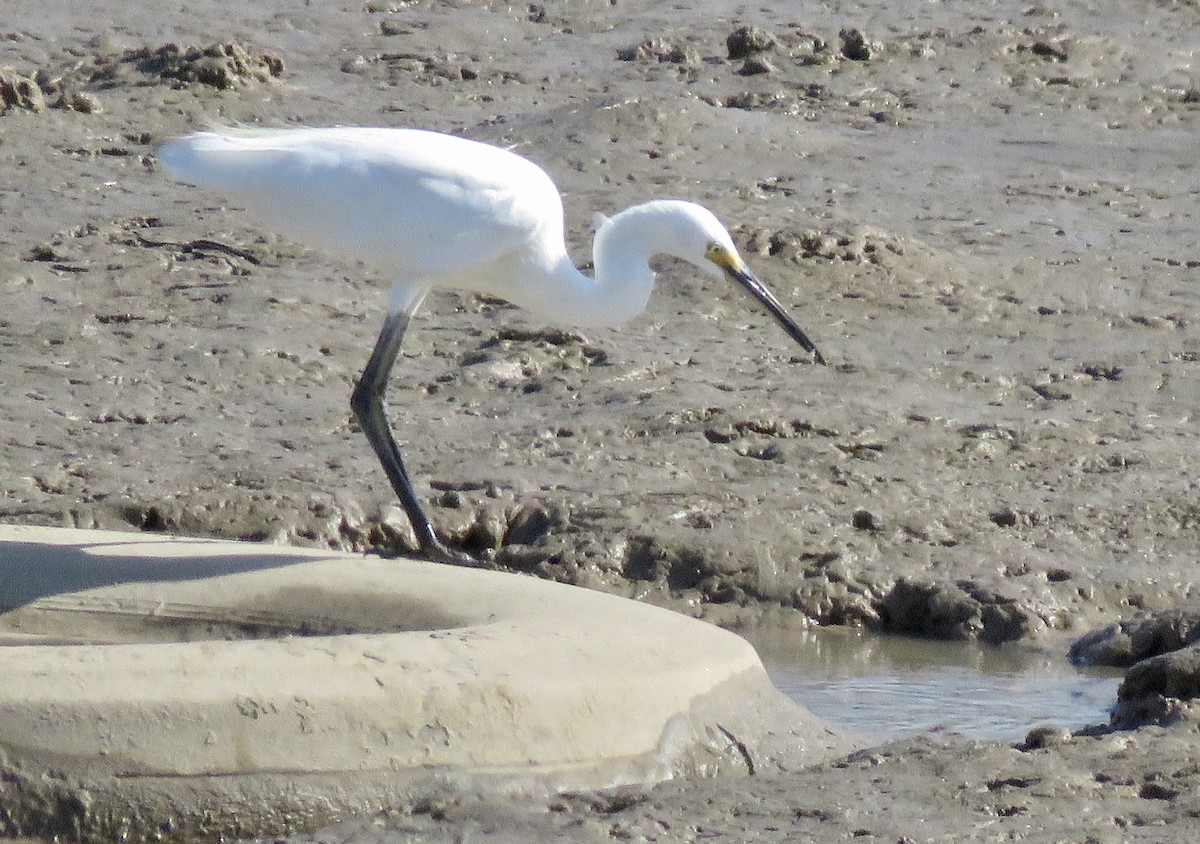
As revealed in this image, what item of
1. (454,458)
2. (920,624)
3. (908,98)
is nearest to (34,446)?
(454,458)

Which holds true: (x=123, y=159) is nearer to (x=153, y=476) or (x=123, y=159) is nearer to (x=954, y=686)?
(x=153, y=476)

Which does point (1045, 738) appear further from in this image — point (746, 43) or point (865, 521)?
point (746, 43)

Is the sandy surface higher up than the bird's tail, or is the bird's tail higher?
the bird's tail

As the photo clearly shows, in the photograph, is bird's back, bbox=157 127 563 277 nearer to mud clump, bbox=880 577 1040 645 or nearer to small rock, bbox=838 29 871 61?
mud clump, bbox=880 577 1040 645

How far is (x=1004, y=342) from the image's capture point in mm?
8117

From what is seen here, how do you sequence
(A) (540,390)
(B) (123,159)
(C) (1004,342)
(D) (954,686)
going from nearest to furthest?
(D) (954,686) < (A) (540,390) < (C) (1004,342) < (B) (123,159)

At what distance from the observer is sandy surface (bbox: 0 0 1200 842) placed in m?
5.93

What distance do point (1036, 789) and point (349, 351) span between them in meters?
4.34

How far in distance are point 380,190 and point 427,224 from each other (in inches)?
5.9

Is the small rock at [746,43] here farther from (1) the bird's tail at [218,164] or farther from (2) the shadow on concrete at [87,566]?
(2) the shadow on concrete at [87,566]

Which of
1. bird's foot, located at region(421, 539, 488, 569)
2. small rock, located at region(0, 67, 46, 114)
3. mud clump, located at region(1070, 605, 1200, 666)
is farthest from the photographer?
small rock, located at region(0, 67, 46, 114)

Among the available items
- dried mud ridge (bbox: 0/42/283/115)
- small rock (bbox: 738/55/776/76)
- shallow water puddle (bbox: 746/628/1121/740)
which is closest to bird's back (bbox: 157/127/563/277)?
shallow water puddle (bbox: 746/628/1121/740)

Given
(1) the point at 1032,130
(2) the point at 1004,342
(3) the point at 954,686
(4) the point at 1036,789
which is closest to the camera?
(4) the point at 1036,789

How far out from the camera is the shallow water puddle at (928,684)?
497 cm
